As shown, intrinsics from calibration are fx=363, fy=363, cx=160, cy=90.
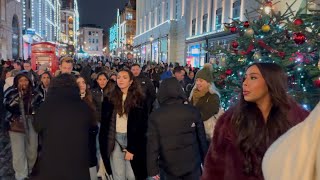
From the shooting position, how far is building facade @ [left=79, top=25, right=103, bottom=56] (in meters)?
177

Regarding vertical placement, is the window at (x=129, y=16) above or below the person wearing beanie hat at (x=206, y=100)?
above

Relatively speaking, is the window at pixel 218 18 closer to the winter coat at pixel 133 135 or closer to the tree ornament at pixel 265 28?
the tree ornament at pixel 265 28

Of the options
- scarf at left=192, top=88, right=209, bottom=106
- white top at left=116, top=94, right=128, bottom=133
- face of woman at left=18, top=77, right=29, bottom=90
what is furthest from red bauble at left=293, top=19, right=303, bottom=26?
face of woman at left=18, top=77, right=29, bottom=90

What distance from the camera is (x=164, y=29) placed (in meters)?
47.2

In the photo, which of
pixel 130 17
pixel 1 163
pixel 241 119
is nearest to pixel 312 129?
pixel 241 119

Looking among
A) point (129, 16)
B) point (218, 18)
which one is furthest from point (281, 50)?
point (129, 16)

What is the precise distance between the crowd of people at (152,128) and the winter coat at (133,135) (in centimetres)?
1

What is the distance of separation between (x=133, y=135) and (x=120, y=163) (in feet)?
1.63

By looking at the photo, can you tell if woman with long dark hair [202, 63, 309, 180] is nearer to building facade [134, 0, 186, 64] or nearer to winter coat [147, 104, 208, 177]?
winter coat [147, 104, 208, 177]

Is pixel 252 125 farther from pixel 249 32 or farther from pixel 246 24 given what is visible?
pixel 246 24

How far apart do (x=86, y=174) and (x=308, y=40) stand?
4096 mm

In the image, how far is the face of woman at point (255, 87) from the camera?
260 cm

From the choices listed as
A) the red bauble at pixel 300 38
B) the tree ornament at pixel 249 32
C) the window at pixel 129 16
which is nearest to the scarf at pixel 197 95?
the red bauble at pixel 300 38

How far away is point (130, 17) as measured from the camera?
99.8m
